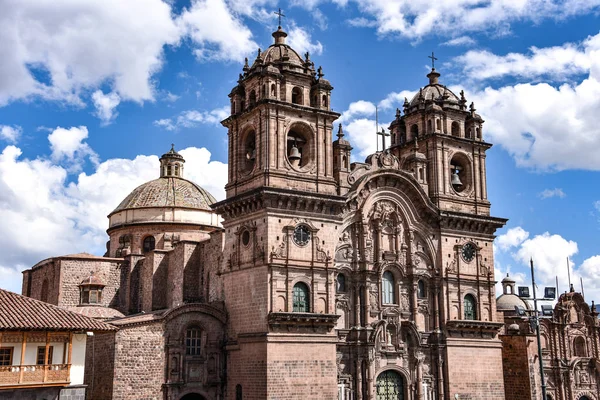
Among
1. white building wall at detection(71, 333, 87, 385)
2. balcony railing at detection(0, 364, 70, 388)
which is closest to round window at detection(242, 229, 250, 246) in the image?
white building wall at detection(71, 333, 87, 385)

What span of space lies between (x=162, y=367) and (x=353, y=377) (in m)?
9.53

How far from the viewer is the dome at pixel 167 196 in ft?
169

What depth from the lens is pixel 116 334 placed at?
35.0 m

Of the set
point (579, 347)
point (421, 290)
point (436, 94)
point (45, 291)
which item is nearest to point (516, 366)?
point (421, 290)

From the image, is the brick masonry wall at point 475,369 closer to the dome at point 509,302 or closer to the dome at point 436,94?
the dome at point 436,94

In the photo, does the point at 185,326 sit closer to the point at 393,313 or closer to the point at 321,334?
the point at 321,334

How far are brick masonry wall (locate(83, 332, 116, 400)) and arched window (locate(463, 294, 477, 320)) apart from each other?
19782 mm

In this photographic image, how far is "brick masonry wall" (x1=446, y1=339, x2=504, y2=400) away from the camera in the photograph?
41.8 m

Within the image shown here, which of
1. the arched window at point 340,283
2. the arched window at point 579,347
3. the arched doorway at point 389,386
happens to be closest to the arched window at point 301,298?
the arched window at point 340,283

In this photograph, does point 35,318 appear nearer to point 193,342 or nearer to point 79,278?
point 193,342

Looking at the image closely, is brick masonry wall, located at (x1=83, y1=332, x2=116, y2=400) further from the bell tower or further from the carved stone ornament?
the bell tower

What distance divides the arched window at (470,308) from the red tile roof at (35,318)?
66.2 ft

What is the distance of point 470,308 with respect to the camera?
43.6m

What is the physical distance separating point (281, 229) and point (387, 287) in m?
7.54
